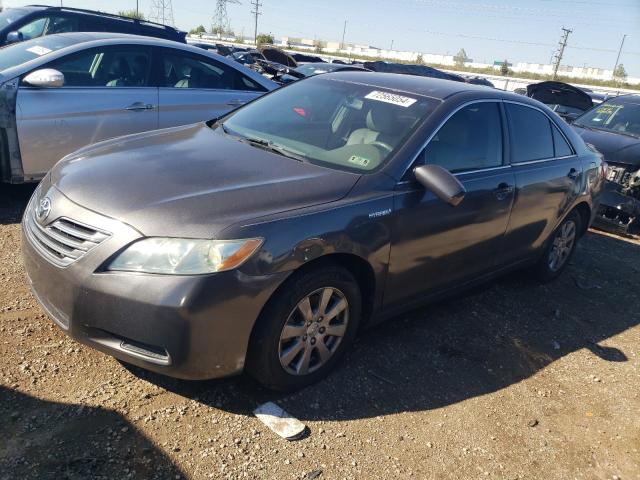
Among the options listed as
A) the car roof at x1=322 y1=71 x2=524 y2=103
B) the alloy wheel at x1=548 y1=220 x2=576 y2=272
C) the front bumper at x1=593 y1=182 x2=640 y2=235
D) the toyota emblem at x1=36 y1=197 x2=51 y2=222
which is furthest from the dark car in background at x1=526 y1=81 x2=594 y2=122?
the toyota emblem at x1=36 y1=197 x2=51 y2=222

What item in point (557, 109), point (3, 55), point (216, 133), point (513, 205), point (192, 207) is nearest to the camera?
point (192, 207)

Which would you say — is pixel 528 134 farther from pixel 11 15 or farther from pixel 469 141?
pixel 11 15

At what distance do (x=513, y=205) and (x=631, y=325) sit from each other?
170 centimetres

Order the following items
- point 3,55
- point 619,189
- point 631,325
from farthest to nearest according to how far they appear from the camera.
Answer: point 619,189 → point 3,55 → point 631,325

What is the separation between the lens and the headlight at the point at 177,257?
2457 mm

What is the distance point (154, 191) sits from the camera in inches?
108

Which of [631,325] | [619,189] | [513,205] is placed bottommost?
[631,325]

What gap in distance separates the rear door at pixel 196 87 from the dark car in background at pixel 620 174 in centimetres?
447

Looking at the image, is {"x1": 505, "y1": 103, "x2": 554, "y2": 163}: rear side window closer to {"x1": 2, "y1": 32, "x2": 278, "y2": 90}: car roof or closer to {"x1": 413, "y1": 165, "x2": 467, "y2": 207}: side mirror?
{"x1": 413, "y1": 165, "x2": 467, "y2": 207}: side mirror

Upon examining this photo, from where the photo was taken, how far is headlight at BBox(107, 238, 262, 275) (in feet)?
8.06

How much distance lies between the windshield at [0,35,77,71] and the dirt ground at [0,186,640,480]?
2.04 m

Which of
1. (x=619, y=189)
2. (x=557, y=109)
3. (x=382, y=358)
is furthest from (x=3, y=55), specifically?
(x=557, y=109)

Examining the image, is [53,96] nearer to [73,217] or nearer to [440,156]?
[73,217]

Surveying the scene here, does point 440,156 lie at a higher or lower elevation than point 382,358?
higher
